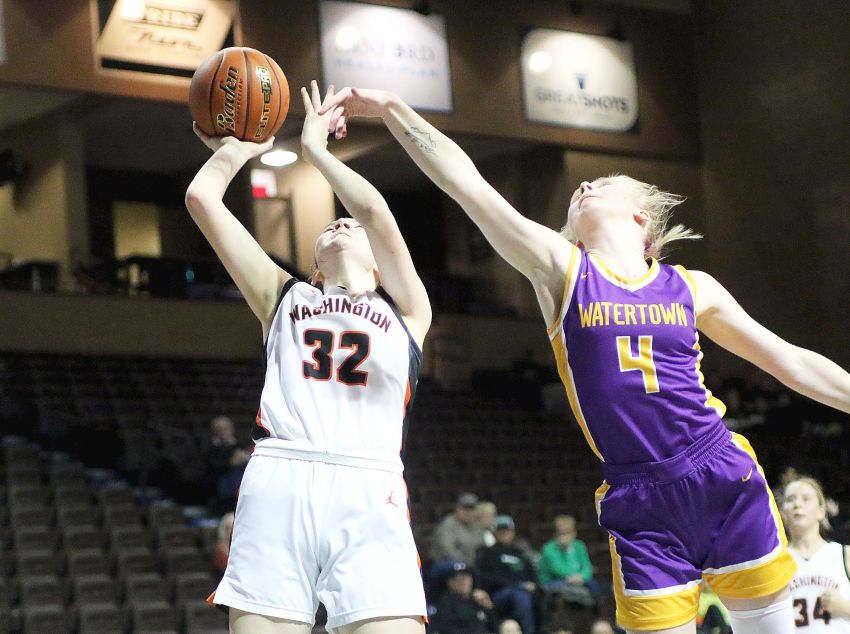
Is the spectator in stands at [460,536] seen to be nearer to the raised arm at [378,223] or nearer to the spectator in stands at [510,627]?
the spectator in stands at [510,627]

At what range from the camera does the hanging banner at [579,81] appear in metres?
17.1

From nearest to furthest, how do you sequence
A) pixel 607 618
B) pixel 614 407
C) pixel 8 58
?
pixel 614 407
pixel 607 618
pixel 8 58

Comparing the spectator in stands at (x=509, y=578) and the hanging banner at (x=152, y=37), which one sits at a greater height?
the hanging banner at (x=152, y=37)

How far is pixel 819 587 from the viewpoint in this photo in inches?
197

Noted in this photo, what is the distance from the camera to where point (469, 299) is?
1912cm

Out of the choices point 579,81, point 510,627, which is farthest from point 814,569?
point 579,81

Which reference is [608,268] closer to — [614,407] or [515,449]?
[614,407]

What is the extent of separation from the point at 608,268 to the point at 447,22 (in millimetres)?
13851

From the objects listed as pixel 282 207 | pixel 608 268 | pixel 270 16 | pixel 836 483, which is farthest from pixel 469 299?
pixel 608 268

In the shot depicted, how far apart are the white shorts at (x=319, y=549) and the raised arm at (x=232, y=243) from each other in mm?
483

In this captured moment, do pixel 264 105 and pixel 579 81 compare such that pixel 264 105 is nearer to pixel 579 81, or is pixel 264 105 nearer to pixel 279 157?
pixel 279 157

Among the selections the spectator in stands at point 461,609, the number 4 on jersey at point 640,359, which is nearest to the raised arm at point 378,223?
the number 4 on jersey at point 640,359

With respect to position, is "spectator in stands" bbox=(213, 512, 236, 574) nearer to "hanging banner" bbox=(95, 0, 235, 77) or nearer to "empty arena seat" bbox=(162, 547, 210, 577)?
"empty arena seat" bbox=(162, 547, 210, 577)

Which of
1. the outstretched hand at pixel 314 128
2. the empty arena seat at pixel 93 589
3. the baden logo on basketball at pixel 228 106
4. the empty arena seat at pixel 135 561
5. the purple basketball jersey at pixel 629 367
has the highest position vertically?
the baden logo on basketball at pixel 228 106
